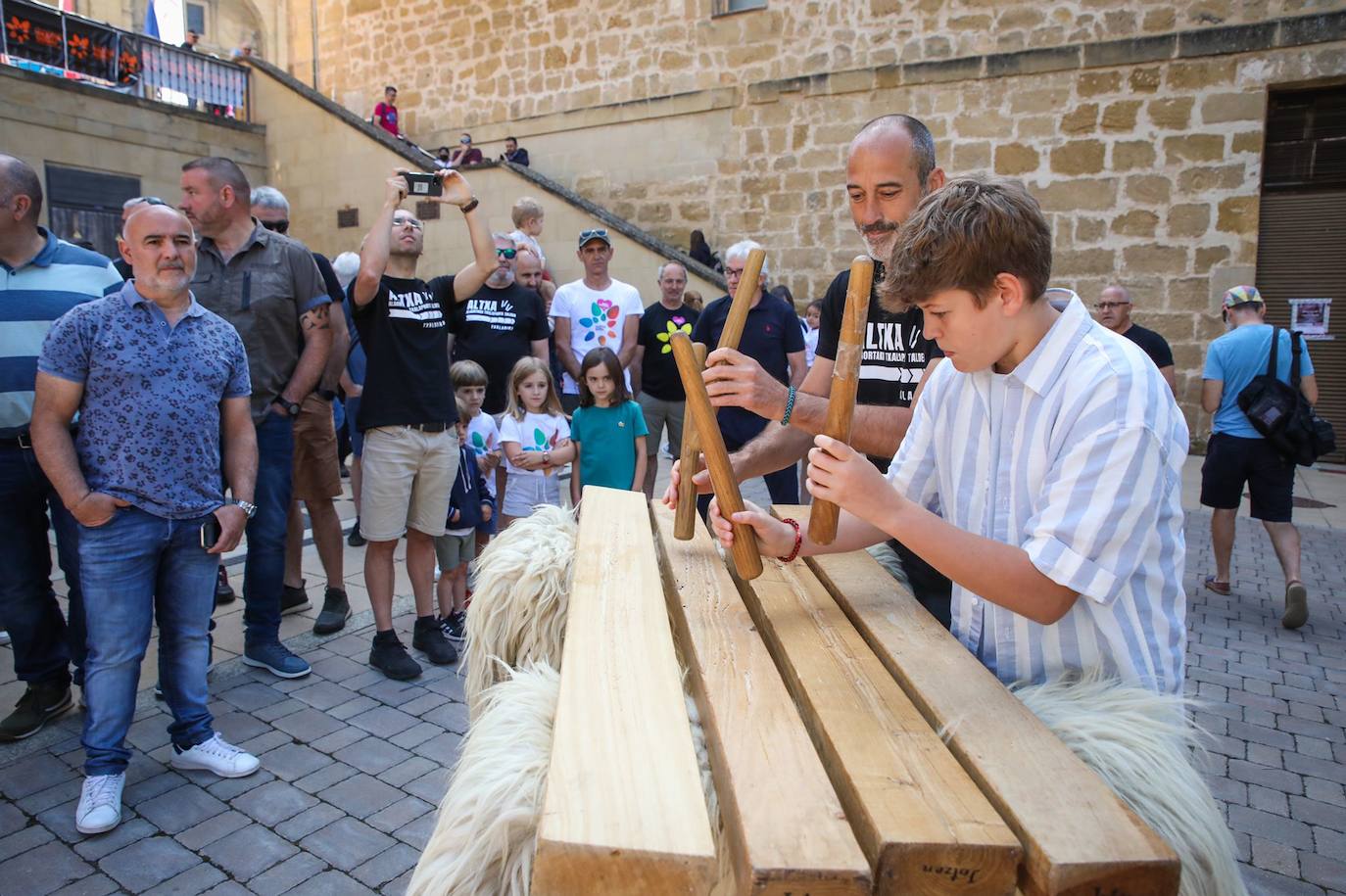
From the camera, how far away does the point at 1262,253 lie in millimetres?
10250

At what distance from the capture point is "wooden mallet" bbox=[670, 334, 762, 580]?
1630 millimetres

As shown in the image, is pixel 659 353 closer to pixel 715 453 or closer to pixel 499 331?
pixel 499 331

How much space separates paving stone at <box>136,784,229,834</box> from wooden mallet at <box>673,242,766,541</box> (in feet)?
Result: 6.45

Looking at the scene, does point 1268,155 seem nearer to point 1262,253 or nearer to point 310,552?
point 1262,253

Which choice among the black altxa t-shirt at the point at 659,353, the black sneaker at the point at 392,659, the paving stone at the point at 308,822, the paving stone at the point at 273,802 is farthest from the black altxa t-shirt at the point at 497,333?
the paving stone at the point at 308,822

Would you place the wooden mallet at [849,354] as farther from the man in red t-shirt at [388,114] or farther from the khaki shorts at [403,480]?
the man in red t-shirt at [388,114]

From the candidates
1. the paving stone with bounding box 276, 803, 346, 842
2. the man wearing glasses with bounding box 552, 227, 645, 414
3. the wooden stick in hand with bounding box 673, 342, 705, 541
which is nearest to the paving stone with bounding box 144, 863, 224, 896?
the paving stone with bounding box 276, 803, 346, 842

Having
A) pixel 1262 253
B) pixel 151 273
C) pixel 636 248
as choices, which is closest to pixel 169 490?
pixel 151 273

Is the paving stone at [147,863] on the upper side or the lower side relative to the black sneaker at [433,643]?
lower

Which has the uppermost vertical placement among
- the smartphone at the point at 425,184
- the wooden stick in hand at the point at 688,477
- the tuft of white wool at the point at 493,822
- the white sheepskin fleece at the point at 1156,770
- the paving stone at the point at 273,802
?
the smartphone at the point at 425,184

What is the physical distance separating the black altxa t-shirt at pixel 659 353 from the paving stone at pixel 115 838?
4022 millimetres

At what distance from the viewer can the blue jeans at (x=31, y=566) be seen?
332 centimetres

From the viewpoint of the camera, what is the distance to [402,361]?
4094 mm

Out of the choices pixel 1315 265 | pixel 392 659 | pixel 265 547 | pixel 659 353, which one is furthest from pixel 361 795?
pixel 1315 265
